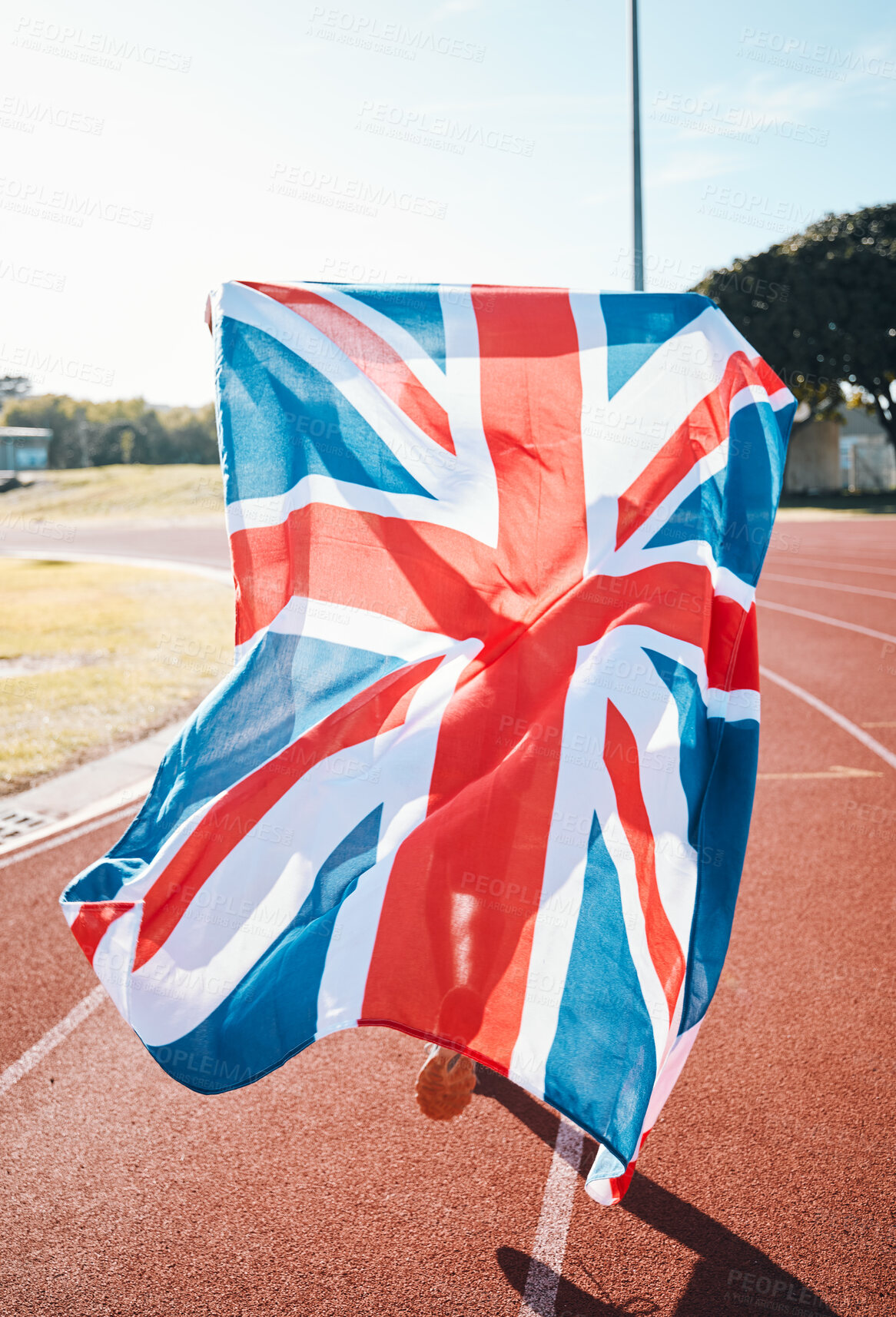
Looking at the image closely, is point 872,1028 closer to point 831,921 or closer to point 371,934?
point 831,921

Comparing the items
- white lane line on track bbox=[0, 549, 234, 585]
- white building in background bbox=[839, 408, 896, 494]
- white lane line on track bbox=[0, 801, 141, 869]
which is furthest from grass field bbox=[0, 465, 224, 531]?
white lane line on track bbox=[0, 801, 141, 869]

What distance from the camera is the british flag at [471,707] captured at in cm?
321

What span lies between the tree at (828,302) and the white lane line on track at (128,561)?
25413 millimetres

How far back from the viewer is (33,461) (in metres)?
82.8

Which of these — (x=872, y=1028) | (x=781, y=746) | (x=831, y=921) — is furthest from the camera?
(x=781, y=746)

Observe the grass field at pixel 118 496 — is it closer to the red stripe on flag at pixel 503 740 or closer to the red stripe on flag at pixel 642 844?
the red stripe on flag at pixel 503 740

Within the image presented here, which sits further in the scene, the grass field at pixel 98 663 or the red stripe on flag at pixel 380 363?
the grass field at pixel 98 663

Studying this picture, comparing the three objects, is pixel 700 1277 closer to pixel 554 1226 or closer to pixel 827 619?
pixel 554 1226

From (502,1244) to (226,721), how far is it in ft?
7.09

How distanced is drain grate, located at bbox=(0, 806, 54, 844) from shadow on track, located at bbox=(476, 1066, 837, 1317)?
507 centimetres

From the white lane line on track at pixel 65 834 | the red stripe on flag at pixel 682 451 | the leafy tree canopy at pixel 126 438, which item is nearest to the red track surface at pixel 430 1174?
the white lane line on track at pixel 65 834

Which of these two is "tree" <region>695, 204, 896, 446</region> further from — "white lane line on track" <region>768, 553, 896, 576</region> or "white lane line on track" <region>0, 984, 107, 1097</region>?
"white lane line on track" <region>0, 984, 107, 1097</region>

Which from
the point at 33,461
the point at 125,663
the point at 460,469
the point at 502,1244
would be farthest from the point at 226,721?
the point at 33,461

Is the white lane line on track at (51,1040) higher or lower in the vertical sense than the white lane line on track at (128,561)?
lower
